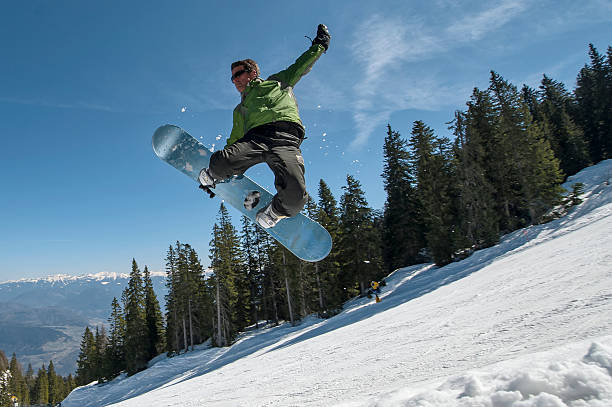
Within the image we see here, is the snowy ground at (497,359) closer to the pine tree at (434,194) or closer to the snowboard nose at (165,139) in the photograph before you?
the snowboard nose at (165,139)

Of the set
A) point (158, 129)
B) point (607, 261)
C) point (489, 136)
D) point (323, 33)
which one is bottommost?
point (607, 261)

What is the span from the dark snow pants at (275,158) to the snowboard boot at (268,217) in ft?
0.96

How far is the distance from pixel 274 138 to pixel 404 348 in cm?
322

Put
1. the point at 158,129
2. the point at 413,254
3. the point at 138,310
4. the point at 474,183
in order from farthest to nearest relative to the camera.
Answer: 1. the point at 138,310
2. the point at 413,254
3. the point at 474,183
4. the point at 158,129

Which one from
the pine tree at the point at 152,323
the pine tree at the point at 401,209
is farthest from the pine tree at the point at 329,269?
the pine tree at the point at 152,323

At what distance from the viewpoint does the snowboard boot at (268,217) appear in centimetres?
499

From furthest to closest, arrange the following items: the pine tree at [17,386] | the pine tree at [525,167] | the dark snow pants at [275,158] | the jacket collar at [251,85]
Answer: the pine tree at [17,386] → the pine tree at [525,167] → the jacket collar at [251,85] → the dark snow pants at [275,158]

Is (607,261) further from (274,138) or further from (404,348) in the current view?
(274,138)

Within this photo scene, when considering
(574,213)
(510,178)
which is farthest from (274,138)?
(510,178)

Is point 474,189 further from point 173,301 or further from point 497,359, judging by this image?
point 173,301

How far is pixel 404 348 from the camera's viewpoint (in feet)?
13.5

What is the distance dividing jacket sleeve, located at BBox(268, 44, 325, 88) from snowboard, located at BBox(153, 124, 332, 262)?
2.21 m

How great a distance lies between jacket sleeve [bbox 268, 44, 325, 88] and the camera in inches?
191

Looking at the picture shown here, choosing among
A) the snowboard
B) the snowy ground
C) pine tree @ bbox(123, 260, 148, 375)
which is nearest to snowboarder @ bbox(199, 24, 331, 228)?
the snowboard
